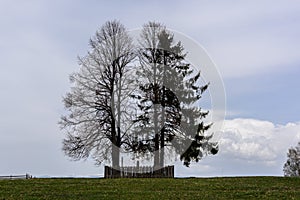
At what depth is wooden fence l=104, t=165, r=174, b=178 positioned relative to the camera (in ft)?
125

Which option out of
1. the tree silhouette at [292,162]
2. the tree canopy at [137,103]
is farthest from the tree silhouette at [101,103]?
the tree silhouette at [292,162]

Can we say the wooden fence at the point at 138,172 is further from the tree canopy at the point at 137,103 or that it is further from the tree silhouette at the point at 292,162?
the tree silhouette at the point at 292,162

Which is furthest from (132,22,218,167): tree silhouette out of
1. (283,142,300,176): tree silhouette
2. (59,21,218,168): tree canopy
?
(283,142,300,176): tree silhouette

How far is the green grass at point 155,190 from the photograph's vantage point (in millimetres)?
22516

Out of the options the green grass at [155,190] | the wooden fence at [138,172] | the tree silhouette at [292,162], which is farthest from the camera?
the tree silhouette at [292,162]

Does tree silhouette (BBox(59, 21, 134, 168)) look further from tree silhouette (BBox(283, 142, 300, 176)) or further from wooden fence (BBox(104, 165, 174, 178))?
tree silhouette (BBox(283, 142, 300, 176))

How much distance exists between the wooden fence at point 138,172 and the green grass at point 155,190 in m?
9.27

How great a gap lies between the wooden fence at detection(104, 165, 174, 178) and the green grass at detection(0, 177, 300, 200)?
9.27 m

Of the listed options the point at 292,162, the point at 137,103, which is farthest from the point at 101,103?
the point at 292,162

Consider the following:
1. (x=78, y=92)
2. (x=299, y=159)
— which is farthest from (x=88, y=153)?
(x=299, y=159)

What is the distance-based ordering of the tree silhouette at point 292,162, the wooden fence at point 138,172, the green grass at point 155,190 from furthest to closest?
the tree silhouette at point 292,162, the wooden fence at point 138,172, the green grass at point 155,190

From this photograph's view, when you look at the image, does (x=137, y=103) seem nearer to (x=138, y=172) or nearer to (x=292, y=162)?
(x=138, y=172)

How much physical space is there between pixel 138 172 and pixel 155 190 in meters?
13.7

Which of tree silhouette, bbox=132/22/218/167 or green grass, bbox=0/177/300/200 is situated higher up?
tree silhouette, bbox=132/22/218/167
